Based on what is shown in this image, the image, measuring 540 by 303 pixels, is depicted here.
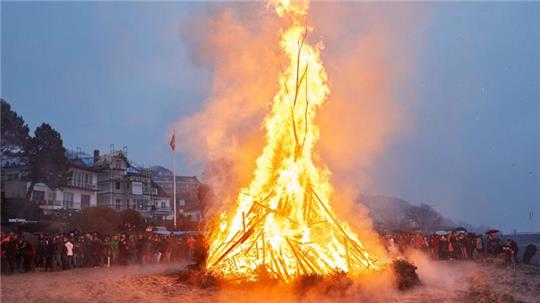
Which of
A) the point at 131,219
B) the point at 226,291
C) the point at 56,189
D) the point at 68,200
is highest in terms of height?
the point at 56,189

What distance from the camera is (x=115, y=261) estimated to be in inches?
854

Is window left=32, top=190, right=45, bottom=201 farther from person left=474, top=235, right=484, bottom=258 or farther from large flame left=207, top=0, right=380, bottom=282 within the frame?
person left=474, top=235, right=484, bottom=258

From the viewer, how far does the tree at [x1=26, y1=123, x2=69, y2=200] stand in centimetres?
3362

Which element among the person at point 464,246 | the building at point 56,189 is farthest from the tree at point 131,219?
the person at point 464,246

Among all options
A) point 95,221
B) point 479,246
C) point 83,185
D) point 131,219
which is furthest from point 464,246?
point 83,185

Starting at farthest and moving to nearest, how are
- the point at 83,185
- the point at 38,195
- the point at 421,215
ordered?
the point at 421,215 → the point at 83,185 → the point at 38,195

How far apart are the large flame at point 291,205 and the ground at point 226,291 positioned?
0.91m

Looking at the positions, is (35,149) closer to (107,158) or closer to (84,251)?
(84,251)

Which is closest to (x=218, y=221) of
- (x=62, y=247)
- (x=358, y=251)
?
(x=358, y=251)

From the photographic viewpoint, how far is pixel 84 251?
20594 millimetres

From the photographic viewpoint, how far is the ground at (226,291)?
11.4 metres

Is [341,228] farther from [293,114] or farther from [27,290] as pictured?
[27,290]

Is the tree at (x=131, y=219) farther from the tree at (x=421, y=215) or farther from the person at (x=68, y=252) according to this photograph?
the tree at (x=421, y=215)

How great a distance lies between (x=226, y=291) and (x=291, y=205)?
3.37 meters
